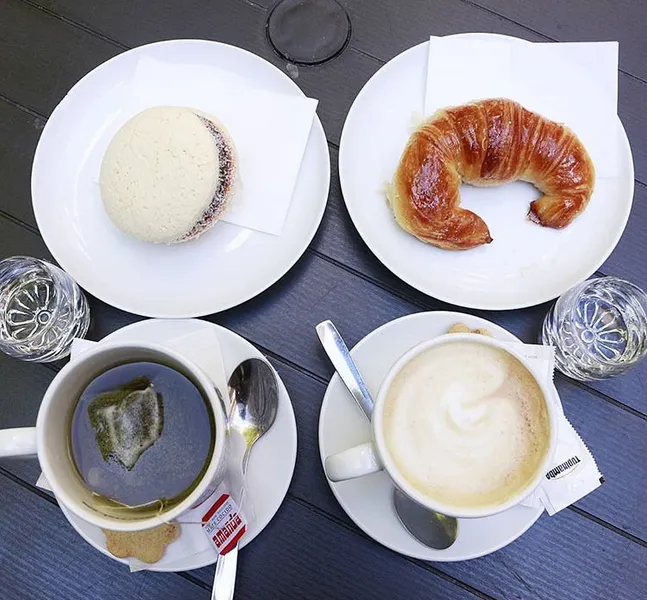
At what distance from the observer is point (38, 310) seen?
3.03ft

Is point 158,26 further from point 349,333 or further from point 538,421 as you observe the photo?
point 538,421

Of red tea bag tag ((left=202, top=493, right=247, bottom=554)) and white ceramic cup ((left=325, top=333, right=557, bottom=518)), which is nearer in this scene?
white ceramic cup ((left=325, top=333, right=557, bottom=518))

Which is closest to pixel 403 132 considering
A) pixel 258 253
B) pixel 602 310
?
pixel 258 253

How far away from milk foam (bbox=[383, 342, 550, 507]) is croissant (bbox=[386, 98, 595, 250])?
10.7 inches

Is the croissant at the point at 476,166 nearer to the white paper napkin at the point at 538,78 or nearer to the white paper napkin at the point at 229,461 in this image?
the white paper napkin at the point at 538,78

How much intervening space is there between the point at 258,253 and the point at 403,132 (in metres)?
0.29

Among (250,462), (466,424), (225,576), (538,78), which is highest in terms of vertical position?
(538,78)

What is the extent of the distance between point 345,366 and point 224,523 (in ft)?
0.79

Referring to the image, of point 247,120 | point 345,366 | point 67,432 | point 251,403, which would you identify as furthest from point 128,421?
point 247,120

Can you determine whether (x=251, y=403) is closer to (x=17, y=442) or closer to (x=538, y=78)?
(x=17, y=442)

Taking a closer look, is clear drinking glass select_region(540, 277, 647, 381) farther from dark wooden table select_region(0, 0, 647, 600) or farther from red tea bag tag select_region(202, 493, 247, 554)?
red tea bag tag select_region(202, 493, 247, 554)

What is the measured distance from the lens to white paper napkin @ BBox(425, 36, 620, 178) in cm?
94

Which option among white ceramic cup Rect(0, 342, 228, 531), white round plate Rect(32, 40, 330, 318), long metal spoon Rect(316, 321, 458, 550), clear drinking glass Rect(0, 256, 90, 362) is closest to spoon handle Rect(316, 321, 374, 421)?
long metal spoon Rect(316, 321, 458, 550)

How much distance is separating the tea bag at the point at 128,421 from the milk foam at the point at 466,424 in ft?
0.81
